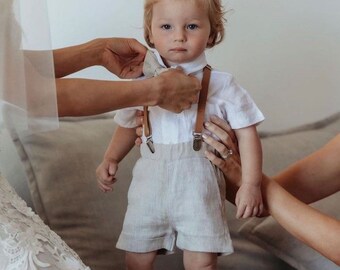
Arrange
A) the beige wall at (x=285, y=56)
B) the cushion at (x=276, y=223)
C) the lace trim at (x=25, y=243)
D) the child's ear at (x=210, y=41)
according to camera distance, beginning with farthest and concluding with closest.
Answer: the beige wall at (x=285, y=56) → the cushion at (x=276, y=223) → the child's ear at (x=210, y=41) → the lace trim at (x=25, y=243)

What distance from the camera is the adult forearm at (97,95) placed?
1.21 m

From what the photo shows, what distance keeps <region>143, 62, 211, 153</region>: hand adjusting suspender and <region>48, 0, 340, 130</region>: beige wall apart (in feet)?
2.46

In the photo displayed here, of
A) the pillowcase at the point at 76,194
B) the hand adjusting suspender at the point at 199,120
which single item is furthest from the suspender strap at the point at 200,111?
the pillowcase at the point at 76,194

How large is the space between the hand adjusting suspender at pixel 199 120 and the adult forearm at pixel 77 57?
9.3 inches

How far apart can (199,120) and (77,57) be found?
13.4 inches

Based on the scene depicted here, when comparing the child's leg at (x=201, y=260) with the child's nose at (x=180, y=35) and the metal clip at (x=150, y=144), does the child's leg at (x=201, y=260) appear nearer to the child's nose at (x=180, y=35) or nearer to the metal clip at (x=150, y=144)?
the metal clip at (x=150, y=144)

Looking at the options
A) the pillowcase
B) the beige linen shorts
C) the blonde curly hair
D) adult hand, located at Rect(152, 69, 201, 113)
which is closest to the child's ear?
the blonde curly hair

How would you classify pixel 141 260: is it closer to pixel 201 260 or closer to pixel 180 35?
pixel 201 260

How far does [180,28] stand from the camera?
1255 mm

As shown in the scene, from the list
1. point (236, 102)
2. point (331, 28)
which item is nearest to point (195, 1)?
point (236, 102)

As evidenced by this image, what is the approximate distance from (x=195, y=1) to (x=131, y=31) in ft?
2.53

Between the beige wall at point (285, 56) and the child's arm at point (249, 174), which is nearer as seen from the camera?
the child's arm at point (249, 174)

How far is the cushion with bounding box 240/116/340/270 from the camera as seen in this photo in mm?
1563

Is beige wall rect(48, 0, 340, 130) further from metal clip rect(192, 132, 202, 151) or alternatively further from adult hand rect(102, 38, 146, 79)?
metal clip rect(192, 132, 202, 151)
